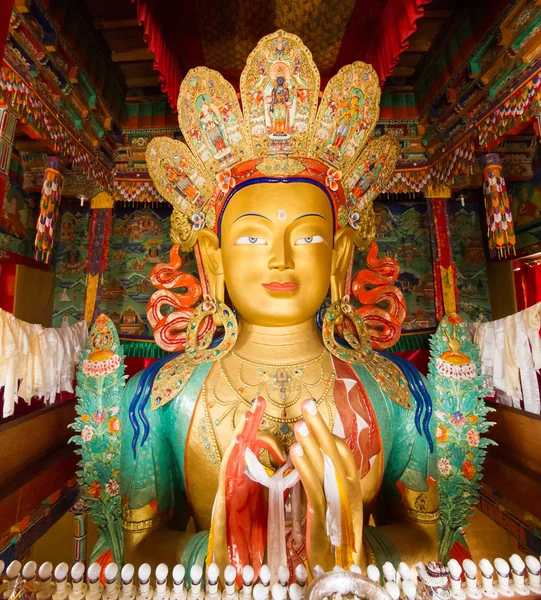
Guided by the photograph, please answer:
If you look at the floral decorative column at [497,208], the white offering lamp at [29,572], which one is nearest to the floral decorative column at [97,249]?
the white offering lamp at [29,572]

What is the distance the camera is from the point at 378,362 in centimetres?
249

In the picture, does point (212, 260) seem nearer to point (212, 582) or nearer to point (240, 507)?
point (240, 507)

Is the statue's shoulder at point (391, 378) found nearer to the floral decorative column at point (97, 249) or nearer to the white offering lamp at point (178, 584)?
the white offering lamp at point (178, 584)

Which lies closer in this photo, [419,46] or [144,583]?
[144,583]

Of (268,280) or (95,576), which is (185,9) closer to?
(268,280)

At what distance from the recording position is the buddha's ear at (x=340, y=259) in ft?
8.54

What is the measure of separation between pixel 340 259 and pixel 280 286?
576 millimetres

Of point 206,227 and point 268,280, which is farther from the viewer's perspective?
point 206,227

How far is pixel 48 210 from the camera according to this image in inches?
142

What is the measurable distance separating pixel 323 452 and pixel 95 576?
3.68 feet

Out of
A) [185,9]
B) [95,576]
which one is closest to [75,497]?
[95,576]

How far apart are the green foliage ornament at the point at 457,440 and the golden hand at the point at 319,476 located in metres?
0.92

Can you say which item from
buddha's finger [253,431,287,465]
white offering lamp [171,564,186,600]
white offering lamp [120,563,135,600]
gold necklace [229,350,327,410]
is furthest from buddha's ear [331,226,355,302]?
white offering lamp [120,563,135,600]

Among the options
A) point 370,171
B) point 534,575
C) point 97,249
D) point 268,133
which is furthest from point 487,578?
point 97,249
